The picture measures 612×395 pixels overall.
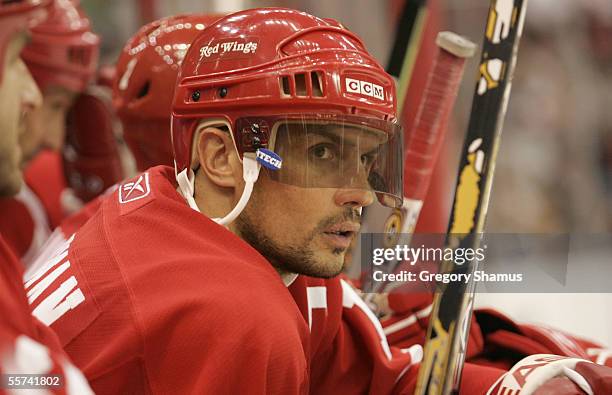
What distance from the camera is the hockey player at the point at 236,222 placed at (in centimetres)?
110

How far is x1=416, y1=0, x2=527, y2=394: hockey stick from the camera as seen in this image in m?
1.22

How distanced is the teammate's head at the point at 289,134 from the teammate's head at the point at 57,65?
1.13 m

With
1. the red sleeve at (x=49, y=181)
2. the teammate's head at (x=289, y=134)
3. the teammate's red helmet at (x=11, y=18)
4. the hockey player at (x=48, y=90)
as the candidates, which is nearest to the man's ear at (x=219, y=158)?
the teammate's head at (x=289, y=134)

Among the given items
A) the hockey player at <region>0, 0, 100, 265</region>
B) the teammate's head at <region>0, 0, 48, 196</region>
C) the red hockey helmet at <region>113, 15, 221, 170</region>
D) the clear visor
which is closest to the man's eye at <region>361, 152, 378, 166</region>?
the clear visor

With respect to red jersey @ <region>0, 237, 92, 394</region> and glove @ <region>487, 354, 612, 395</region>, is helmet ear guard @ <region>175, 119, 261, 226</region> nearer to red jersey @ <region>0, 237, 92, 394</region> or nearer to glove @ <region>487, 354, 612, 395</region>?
red jersey @ <region>0, 237, 92, 394</region>

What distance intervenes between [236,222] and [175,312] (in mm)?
235

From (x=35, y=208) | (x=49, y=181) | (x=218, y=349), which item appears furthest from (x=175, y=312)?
(x=49, y=181)

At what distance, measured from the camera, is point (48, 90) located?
2.43 metres

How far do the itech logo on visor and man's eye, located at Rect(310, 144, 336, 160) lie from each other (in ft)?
0.16

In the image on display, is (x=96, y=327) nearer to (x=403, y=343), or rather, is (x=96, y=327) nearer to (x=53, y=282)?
(x=53, y=282)

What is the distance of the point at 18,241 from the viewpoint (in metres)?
2.48

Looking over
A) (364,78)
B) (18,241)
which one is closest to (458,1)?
(364,78)

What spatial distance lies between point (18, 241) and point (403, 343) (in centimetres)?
126

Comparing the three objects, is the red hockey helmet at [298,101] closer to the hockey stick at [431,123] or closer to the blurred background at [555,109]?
the hockey stick at [431,123]
